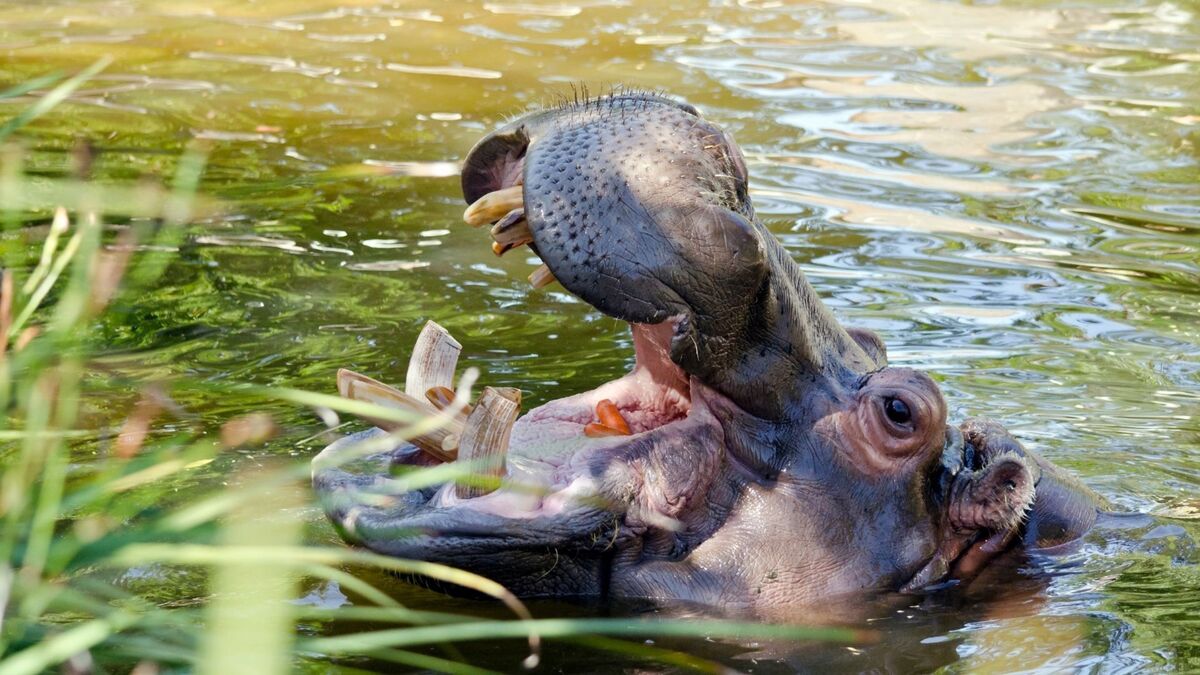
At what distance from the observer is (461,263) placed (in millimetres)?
7066

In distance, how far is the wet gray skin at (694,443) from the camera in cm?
347

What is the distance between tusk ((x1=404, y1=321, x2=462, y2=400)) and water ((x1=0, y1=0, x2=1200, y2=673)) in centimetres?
48

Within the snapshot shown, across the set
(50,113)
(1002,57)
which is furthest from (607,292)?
(1002,57)

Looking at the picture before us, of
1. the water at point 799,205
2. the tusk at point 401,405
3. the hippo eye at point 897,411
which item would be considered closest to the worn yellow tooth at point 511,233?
the tusk at point 401,405

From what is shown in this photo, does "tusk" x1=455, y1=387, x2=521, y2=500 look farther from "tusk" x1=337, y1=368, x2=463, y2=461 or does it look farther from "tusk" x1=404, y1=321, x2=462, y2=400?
"tusk" x1=404, y1=321, x2=462, y2=400

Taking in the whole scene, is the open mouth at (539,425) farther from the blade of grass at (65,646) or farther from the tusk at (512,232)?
the blade of grass at (65,646)

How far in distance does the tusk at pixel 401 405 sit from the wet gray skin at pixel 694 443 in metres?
0.10

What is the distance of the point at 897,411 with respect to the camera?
146 inches

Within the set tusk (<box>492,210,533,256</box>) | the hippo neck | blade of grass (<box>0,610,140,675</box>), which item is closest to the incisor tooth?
the hippo neck

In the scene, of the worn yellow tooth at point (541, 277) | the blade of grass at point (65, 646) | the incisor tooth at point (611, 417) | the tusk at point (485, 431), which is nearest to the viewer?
the blade of grass at point (65, 646)

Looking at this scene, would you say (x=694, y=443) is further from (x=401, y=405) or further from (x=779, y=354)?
(x=401, y=405)

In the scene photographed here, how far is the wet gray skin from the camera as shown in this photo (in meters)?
3.47

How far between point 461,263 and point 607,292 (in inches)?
143

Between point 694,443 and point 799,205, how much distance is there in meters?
4.70
